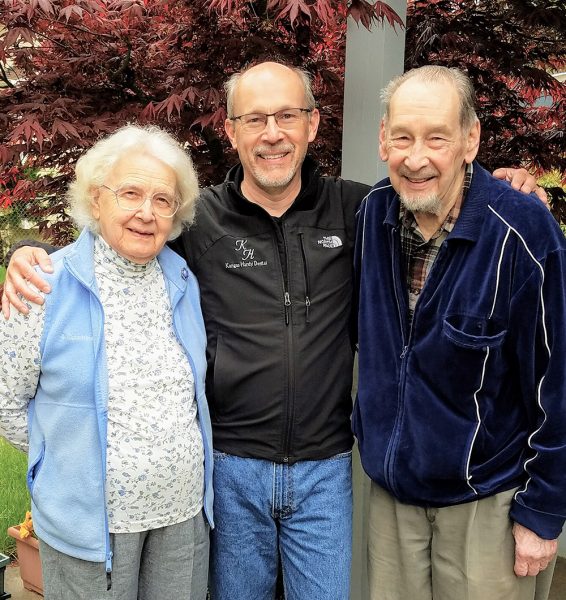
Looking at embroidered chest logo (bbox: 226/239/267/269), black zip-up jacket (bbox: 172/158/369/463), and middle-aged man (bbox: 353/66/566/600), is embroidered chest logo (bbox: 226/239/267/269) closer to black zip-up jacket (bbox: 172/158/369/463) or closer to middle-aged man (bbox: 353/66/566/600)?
black zip-up jacket (bbox: 172/158/369/463)

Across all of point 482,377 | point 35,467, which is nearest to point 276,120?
point 482,377

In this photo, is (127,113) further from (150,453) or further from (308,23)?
(150,453)

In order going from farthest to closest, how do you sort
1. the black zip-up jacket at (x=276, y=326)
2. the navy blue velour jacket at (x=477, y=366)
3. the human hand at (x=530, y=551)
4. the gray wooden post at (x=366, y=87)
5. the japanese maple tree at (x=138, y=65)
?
the japanese maple tree at (x=138, y=65) → the gray wooden post at (x=366, y=87) → the black zip-up jacket at (x=276, y=326) → the human hand at (x=530, y=551) → the navy blue velour jacket at (x=477, y=366)

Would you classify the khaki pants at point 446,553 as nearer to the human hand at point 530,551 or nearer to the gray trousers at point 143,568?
the human hand at point 530,551

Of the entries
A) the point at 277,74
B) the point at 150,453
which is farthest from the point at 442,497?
the point at 277,74

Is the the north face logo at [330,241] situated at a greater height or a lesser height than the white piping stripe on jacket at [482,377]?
greater

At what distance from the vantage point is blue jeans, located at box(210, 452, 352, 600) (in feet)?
7.13

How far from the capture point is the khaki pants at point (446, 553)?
2014mm

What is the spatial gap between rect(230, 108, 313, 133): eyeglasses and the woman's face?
1.22 ft

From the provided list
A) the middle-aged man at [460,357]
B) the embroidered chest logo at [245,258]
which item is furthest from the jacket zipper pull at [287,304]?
the middle-aged man at [460,357]

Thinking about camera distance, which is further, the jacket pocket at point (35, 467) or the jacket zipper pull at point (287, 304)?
the jacket zipper pull at point (287, 304)

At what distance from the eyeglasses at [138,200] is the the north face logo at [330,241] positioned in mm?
508

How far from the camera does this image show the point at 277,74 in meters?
2.26

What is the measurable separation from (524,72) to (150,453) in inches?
95.5
